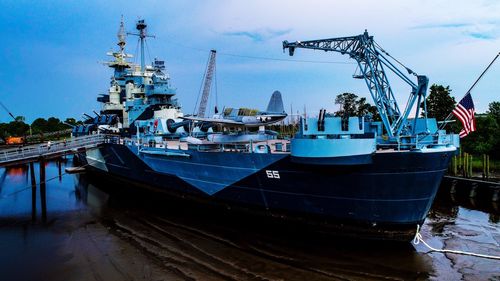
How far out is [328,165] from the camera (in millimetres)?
13531

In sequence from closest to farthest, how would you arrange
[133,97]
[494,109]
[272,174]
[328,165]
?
1. [328,165]
2. [272,174]
3. [133,97]
4. [494,109]

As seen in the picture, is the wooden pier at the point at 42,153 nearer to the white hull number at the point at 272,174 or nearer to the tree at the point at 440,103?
the white hull number at the point at 272,174

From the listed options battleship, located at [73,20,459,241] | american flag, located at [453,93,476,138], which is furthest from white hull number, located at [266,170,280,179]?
american flag, located at [453,93,476,138]

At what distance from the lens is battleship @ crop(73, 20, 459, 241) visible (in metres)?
13.2

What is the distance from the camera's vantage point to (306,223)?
15594 millimetres

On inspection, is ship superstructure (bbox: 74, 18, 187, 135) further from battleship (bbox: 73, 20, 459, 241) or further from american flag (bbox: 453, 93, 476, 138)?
american flag (bbox: 453, 93, 476, 138)

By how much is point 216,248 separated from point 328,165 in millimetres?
5813

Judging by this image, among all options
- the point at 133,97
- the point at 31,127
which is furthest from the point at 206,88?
the point at 31,127

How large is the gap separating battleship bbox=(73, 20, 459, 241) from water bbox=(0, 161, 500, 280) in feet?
3.49

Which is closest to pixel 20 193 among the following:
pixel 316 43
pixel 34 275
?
pixel 34 275

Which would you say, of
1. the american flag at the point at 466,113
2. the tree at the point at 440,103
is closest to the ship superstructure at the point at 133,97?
Result: the american flag at the point at 466,113

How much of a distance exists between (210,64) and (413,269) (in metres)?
53.1

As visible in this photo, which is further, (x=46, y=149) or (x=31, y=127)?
(x=31, y=127)

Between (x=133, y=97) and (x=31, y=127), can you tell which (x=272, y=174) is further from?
(x=31, y=127)
